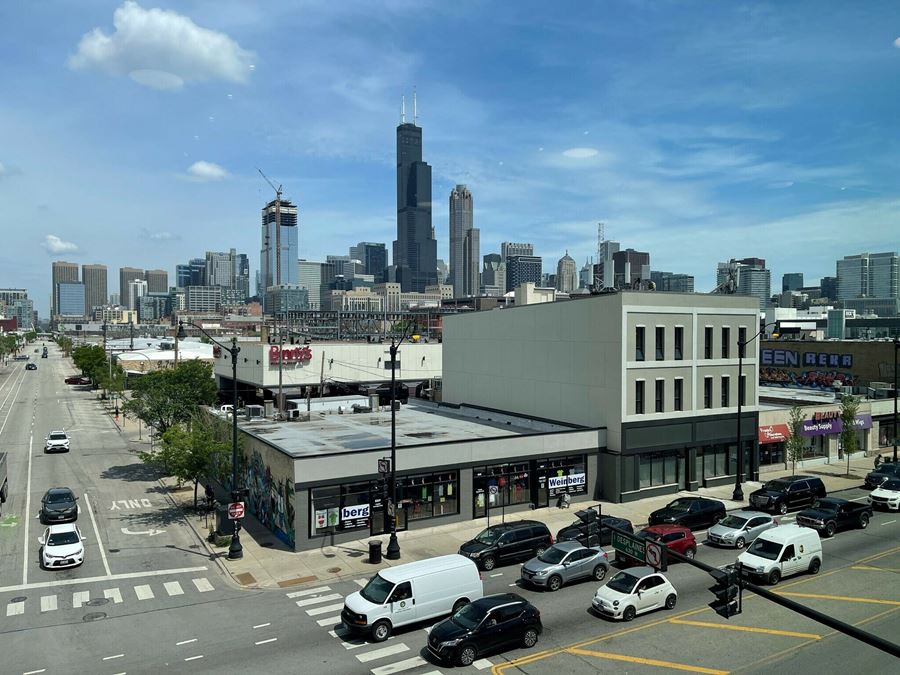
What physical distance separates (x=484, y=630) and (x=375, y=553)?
31.8 feet

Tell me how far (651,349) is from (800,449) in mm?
15285

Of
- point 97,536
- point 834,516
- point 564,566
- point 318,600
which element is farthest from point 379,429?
point 834,516

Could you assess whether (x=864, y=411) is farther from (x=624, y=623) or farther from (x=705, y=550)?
(x=624, y=623)

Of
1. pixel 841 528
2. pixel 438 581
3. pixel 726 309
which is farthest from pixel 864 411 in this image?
pixel 438 581

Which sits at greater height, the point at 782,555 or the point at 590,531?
the point at 782,555

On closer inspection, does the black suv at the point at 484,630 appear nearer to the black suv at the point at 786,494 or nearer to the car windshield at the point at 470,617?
the car windshield at the point at 470,617

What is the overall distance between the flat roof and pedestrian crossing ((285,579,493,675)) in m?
8.11

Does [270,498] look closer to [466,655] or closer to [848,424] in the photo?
[466,655]

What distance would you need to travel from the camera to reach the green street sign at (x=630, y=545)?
45.1ft

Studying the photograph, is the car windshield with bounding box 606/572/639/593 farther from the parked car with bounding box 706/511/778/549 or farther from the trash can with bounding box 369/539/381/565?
the trash can with bounding box 369/539/381/565

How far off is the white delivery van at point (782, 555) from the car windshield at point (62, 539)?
2799 centimetres

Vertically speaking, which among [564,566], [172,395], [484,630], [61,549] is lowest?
[61,549]

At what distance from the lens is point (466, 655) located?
61.7ft

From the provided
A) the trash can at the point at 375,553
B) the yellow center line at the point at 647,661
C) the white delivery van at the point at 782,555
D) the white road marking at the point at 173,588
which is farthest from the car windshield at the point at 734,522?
the white road marking at the point at 173,588
